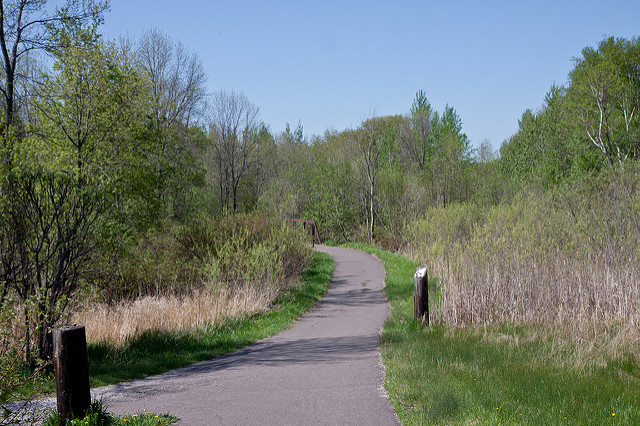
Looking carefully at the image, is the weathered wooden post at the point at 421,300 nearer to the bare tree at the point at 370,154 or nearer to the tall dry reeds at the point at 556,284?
the tall dry reeds at the point at 556,284

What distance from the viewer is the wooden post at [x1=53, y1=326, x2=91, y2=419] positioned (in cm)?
508

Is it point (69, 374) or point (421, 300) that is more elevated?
point (69, 374)

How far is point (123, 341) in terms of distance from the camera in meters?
9.94

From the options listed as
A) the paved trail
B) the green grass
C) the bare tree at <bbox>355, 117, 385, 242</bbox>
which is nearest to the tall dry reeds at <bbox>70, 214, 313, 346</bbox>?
the green grass

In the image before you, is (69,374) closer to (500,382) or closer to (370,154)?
(500,382)

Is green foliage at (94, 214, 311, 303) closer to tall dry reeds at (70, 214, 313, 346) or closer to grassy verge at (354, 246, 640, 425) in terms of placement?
tall dry reeds at (70, 214, 313, 346)

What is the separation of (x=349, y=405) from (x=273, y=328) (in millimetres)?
6229

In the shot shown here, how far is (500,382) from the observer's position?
6176mm

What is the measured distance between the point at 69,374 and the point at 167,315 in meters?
6.83

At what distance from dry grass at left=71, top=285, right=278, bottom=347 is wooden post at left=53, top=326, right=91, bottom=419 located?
4.81 meters

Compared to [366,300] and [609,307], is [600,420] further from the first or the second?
[366,300]

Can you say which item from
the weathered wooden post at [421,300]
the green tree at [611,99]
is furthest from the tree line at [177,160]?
the weathered wooden post at [421,300]

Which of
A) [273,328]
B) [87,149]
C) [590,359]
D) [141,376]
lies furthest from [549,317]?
[87,149]

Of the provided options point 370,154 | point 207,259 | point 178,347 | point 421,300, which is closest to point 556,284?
point 421,300
